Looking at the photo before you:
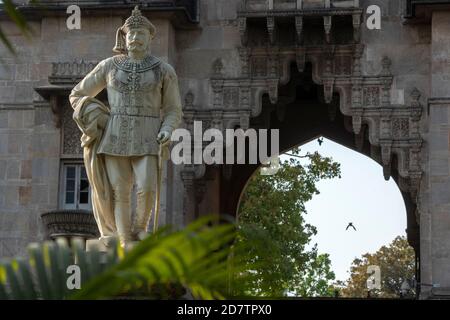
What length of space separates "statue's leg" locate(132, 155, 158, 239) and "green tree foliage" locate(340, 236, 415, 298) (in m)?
46.2

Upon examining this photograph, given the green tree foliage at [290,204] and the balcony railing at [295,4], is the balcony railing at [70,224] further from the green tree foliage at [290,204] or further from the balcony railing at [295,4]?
the green tree foliage at [290,204]

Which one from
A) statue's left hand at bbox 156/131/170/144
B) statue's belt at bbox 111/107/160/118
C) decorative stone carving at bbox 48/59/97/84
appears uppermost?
decorative stone carving at bbox 48/59/97/84

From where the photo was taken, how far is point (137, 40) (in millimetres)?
12391

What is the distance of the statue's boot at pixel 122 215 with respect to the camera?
1202cm

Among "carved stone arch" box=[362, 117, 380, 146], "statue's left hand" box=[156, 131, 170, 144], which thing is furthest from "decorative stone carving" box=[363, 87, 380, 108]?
"statue's left hand" box=[156, 131, 170, 144]

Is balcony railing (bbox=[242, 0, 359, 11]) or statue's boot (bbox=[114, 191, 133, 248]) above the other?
balcony railing (bbox=[242, 0, 359, 11])

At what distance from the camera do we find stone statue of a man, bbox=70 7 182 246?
39.9 ft

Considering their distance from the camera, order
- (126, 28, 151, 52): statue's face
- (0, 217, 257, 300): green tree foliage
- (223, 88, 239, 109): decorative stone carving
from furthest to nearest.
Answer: (223, 88, 239, 109): decorative stone carving < (126, 28, 151, 52): statue's face < (0, 217, 257, 300): green tree foliage

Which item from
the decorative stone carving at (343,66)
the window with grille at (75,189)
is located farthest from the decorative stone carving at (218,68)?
the window with grille at (75,189)

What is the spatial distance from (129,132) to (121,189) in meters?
0.57

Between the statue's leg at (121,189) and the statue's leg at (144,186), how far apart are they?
0.33 ft

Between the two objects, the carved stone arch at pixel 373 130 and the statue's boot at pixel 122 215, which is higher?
the carved stone arch at pixel 373 130

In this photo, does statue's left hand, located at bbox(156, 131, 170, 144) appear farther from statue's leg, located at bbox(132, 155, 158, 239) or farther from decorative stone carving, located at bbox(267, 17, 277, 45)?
decorative stone carving, located at bbox(267, 17, 277, 45)
